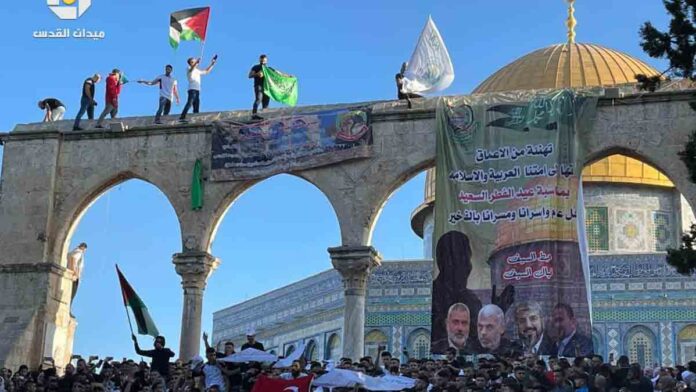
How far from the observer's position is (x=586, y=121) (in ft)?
68.8

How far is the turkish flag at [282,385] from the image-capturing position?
16141 millimetres

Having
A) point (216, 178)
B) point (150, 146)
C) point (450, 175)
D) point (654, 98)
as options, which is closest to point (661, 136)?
point (654, 98)

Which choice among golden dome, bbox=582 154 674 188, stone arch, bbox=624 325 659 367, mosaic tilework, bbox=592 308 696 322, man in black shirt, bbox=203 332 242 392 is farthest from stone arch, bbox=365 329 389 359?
man in black shirt, bbox=203 332 242 392

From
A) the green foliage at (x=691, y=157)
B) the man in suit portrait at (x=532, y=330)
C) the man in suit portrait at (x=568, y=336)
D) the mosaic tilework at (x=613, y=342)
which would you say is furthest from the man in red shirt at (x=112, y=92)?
the mosaic tilework at (x=613, y=342)

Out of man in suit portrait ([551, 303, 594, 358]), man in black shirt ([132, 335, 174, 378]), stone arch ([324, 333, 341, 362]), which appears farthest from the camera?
stone arch ([324, 333, 341, 362])

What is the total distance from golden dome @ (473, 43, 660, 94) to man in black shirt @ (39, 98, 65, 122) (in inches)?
602

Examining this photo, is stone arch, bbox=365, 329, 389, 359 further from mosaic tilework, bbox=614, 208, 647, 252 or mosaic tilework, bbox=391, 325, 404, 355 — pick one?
mosaic tilework, bbox=614, 208, 647, 252

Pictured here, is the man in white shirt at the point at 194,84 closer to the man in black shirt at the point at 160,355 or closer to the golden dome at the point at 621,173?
the man in black shirt at the point at 160,355

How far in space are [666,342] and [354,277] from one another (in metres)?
15.2

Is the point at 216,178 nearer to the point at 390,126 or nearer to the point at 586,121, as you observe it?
the point at 390,126

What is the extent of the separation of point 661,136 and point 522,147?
7.82 feet

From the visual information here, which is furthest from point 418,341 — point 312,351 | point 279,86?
point 279,86

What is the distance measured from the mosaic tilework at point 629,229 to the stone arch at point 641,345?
2.59m

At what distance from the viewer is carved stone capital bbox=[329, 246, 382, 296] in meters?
21.3
